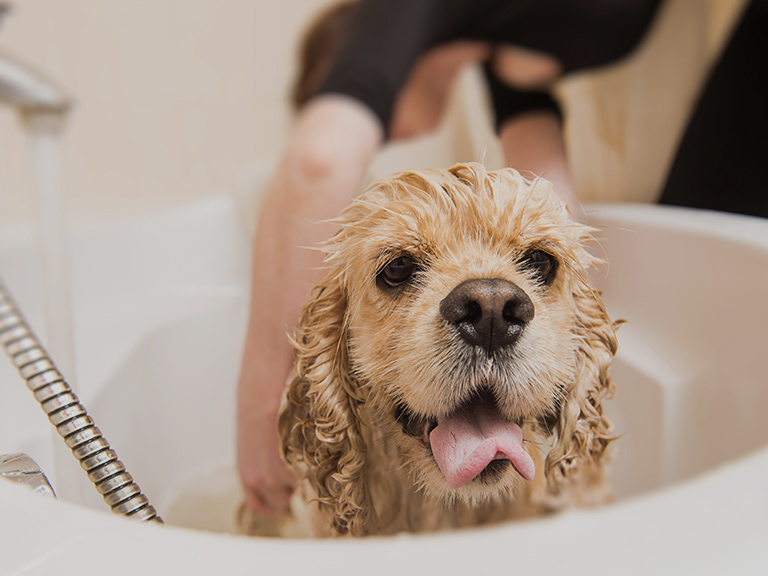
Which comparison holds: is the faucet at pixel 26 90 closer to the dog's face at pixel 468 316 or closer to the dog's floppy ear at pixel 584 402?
the dog's face at pixel 468 316

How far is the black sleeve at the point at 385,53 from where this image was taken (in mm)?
407

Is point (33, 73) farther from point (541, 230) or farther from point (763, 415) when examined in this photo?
point (763, 415)

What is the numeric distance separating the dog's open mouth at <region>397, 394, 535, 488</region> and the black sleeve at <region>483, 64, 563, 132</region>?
22cm

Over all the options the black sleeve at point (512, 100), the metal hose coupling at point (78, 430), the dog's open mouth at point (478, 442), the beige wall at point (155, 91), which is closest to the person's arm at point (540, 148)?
the black sleeve at point (512, 100)

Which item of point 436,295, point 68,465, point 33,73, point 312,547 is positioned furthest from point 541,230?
point 33,73

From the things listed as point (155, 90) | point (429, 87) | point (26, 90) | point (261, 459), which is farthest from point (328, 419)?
point (155, 90)

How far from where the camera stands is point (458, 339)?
0.25m

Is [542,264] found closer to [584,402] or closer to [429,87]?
[584,402]

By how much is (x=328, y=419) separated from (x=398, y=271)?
10cm

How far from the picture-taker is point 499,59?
443 millimetres

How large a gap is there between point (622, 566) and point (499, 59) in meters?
0.40

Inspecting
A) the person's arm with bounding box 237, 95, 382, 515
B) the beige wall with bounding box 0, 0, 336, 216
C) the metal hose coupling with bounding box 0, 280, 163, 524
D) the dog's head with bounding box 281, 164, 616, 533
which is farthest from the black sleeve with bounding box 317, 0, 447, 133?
the beige wall with bounding box 0, 0, 336, 216

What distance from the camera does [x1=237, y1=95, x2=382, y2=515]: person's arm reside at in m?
0.33

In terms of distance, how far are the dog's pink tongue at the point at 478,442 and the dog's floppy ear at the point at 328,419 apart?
6 centimetres
